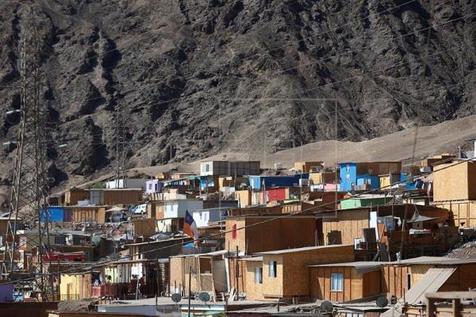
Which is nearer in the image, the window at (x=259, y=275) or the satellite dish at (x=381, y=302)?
the satellite dish at (x=381, y=302)

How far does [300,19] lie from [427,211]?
107444 mm

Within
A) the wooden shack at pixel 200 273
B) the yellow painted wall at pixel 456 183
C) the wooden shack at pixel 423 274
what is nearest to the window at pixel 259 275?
the wooden shack at pixel 200 273

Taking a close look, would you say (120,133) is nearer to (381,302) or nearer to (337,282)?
(337,282)

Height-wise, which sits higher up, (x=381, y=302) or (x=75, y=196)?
(x=75, y=196)

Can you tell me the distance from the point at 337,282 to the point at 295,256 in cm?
191

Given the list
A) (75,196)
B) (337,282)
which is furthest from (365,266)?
(75,196)

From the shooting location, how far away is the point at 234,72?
13662 cm

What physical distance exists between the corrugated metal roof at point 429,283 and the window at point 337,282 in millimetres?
3156

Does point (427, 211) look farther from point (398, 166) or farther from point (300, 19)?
point (300, 19)

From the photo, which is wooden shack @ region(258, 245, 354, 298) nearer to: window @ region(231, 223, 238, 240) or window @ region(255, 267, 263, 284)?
window @ region(255, 267, 263, 284)

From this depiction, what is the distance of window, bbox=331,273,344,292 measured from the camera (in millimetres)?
34750

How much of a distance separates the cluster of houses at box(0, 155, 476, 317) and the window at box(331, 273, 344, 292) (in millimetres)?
25

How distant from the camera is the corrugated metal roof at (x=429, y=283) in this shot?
29.7 meters

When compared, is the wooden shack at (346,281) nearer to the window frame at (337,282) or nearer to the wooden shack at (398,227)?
the window frame at (337,282)
